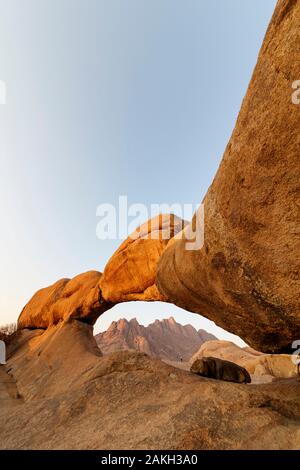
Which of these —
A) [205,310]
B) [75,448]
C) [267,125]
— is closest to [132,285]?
[205,310]

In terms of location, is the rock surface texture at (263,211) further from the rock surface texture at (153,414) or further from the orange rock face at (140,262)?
the orange rock face at (140,262)

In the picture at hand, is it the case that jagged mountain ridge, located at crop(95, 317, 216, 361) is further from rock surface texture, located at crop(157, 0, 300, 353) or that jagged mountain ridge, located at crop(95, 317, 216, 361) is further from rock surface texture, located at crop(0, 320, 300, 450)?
rock surface texture, located at crop(157, 0, 300, 353)

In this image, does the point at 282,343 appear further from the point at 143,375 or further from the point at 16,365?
the point at 16,365

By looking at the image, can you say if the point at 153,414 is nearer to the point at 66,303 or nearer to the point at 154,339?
the point at 66,303

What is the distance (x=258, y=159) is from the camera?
150 inches

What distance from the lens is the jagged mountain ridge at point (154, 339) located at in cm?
5697

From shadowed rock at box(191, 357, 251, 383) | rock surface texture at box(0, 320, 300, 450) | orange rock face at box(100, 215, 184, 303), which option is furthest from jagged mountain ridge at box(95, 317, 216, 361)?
rock surface texture at box(0, 320, 300, 450)

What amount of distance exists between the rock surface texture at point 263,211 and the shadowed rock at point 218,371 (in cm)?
191

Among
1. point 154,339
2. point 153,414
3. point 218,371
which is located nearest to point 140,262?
point 218,371

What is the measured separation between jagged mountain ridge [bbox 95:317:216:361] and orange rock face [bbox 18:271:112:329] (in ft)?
121

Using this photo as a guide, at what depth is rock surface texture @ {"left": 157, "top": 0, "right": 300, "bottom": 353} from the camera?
3.29 meters

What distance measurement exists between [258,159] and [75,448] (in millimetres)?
5230

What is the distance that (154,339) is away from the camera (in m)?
64.2

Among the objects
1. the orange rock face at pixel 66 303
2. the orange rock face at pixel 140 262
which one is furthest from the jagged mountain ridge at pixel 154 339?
the orange rock face at pixel 140 262
